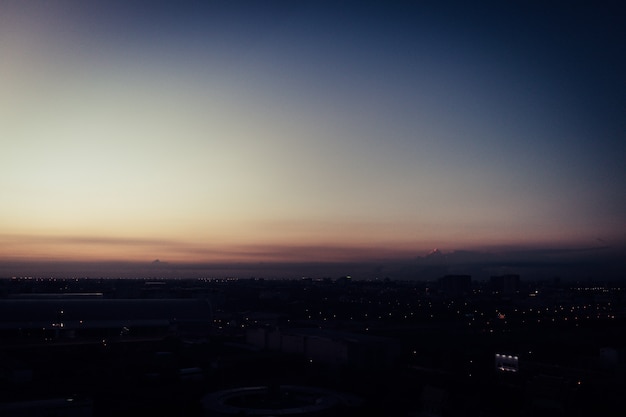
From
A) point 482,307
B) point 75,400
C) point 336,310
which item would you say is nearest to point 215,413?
point 75,400

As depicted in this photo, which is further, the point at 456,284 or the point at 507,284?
the point at 507,284

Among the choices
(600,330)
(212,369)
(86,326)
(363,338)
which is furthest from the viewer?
(600,330)

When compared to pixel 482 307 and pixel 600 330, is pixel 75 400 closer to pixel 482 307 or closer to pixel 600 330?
pixel 600 330

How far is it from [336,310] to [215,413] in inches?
1124

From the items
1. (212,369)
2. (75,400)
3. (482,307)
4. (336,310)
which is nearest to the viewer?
(75,400)

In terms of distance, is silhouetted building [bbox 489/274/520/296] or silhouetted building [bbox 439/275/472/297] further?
silhouetted building [bbox 489/274/520/296]

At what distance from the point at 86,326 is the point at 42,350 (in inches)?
154

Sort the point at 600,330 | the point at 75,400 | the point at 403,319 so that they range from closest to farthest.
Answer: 1. the point at 75,400
2. the point at 600,330
3. the point at 403,319

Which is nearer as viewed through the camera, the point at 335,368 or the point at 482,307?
the point at 335,368

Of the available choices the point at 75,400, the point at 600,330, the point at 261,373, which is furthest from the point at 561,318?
the point at 75,400

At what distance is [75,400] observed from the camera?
11.9 meters

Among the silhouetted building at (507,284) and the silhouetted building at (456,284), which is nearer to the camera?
the silhouetted building at (456,284)

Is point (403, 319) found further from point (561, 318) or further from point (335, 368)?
point (335, 368)

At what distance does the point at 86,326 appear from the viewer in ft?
81.4
